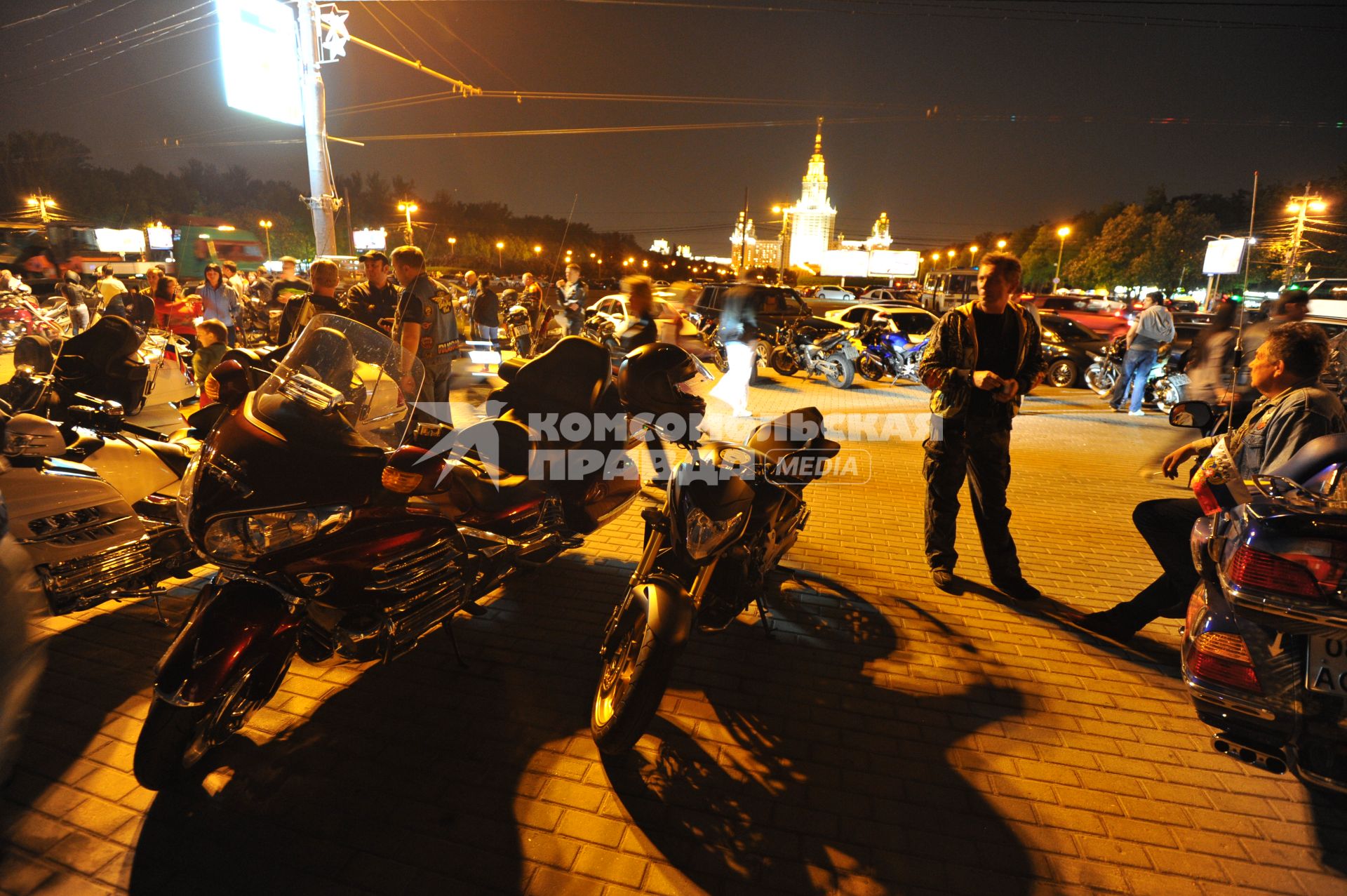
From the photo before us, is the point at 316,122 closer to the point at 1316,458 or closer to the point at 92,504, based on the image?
the point at 92,504

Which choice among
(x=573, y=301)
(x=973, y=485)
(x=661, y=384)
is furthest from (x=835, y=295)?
(x=661, y=384)

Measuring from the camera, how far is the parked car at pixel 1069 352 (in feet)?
Result: 46.0

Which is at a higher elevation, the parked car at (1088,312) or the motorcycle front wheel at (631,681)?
the parked car at (1088,312)

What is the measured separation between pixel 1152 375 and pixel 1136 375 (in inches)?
53.9

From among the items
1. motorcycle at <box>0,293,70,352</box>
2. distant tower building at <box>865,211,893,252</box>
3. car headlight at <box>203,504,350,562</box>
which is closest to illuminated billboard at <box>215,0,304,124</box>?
motorcycle at <box>0,293,70,352</box>

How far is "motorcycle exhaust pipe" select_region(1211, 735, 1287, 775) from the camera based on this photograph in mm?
2158

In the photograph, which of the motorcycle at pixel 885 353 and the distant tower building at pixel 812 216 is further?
the distant tower building at pixel 812 216

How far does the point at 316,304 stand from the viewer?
5844 millimetres

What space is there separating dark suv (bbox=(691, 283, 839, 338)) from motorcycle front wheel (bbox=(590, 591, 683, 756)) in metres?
11.9

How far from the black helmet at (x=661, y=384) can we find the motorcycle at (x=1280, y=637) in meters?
2.16

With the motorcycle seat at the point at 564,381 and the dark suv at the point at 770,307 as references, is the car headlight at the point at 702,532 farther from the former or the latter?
the dark suv at the point at 770,307

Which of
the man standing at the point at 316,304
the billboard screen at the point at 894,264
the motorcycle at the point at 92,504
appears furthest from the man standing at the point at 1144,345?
the billboard screen at the point at 894,264

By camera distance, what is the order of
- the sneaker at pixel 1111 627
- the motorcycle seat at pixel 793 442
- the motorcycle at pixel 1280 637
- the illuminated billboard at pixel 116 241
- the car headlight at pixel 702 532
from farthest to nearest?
the illuminated billboard at pixel 116 241 < the sneaker at pixel 1111 627 < the motorcycle seat at pixel 793 442 < the car headlight at pixel 702 532 < the motorcycle at pixel 1280 637

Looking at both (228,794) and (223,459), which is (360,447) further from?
(228,794)
